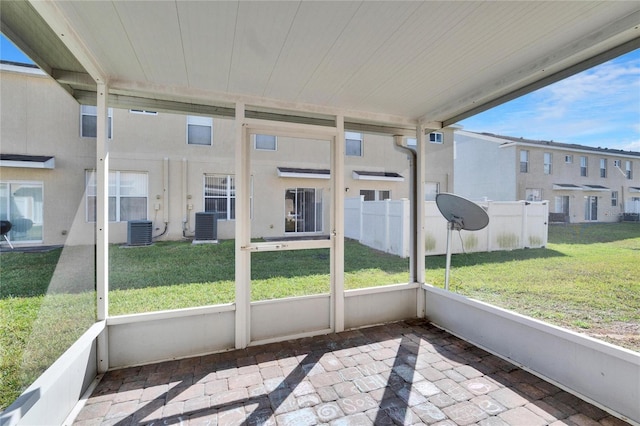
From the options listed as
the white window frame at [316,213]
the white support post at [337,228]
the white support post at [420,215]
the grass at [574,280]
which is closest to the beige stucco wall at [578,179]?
the grass at [574,280]

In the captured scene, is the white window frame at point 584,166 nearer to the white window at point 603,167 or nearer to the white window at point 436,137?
the white window at point 603,167

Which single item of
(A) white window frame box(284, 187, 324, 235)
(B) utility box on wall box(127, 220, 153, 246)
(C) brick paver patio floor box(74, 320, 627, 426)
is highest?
(A) white window frame box(284, 187, 324, 235)

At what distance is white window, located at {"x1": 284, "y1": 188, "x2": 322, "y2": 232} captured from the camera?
9.87 feet

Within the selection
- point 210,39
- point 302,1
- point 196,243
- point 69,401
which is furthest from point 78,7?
point 69,401

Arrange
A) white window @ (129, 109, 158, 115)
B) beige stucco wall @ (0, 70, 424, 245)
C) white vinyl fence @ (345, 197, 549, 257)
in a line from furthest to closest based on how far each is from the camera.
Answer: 1. white vinyl fence @ (345, 197, 549, 257)
2. white window @ (129, 109, 158, 115)
3. beige stucco wall @ (0, 70, 424, 245)

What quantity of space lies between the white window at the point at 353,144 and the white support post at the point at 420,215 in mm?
777

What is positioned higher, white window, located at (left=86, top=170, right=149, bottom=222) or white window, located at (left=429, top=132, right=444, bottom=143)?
white window, located at (left=429, top=132, right=444, bottom=143)

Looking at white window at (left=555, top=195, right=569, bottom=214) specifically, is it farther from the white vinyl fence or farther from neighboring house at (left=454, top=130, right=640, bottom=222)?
the white vinyl fence

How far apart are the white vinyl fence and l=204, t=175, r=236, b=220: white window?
5.34ft

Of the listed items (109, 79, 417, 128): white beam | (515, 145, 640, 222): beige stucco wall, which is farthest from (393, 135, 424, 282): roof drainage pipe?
(515, 145, 640, 222): beige stucco wall

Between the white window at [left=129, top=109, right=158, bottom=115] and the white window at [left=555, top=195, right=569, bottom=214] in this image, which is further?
the white window at [left=555, top=195, right=569, bottom=214]

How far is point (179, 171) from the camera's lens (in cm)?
281

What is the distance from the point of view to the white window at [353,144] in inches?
132

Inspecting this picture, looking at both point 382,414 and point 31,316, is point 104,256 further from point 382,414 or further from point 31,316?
point 382,414
